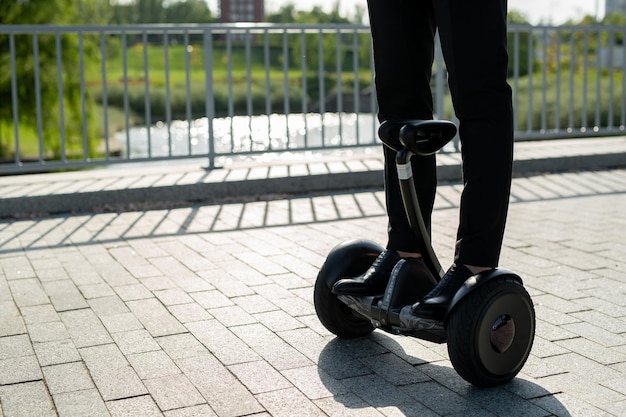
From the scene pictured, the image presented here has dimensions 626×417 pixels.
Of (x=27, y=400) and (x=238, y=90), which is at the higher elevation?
(x=238, y=90)

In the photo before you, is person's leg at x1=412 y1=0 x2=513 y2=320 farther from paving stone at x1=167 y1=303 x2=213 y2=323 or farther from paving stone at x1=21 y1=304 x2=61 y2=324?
paving stone at x1=21 y1=304 x2=61 y2=324

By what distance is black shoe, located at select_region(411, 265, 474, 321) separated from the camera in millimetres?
2338

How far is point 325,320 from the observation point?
2770 millimetres

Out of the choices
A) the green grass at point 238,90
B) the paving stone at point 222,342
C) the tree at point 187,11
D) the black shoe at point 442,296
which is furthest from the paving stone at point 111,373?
the tree at point 187,11

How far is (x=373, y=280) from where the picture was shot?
2.58 m

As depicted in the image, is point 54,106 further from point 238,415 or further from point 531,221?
point 238,415

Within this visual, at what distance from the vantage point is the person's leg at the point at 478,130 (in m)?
2.33

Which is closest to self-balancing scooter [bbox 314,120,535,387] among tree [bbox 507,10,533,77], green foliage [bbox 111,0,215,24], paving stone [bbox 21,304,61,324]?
paving stone [bbox 21,304,61,324]

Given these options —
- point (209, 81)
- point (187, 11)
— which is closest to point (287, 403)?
point (209, 81)

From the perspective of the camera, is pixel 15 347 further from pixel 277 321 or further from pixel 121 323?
pixel 277 321

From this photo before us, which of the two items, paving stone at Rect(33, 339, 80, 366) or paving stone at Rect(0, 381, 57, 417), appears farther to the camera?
paving stone at Rect(33, 339, 80, 366)

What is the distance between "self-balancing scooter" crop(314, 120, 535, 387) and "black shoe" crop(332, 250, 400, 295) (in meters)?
0.02

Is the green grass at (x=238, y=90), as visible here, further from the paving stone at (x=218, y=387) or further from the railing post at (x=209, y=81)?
the paving stone at (x=218, y=387)

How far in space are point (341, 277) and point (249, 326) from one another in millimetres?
462
